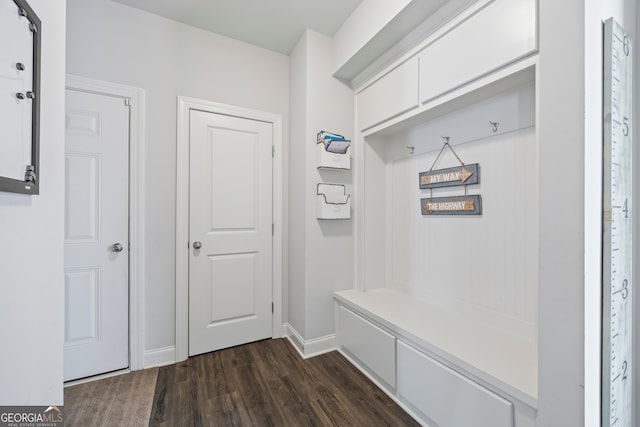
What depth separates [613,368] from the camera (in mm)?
1049

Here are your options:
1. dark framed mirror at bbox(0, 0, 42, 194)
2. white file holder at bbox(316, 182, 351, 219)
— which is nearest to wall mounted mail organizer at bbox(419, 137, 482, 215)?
white file holder at bbox(316, 182, 351, 219)

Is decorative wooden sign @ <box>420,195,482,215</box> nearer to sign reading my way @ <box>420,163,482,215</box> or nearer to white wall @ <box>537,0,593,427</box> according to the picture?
sign reading my way @ <box>420,163,482,215</box>

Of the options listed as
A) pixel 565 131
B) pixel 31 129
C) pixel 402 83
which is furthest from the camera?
pixel 402 83

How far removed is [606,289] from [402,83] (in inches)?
64.9

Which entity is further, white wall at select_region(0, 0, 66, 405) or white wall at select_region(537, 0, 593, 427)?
white wall at select_region(537, 0, 593, 427)

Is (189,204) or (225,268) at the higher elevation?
(189,204)

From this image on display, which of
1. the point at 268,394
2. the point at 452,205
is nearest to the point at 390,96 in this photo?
the point at 452,205

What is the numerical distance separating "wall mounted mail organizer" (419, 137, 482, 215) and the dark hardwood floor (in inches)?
52.4

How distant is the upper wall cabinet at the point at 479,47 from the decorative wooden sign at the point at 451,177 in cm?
51

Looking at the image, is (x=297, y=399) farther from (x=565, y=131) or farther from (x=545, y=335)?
(x=565, y=131)

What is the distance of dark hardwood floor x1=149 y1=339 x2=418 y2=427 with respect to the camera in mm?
1643

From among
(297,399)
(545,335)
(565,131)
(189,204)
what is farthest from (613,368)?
(189,204)

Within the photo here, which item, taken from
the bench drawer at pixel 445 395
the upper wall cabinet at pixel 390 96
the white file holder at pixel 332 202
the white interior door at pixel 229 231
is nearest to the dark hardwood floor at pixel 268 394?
the bench drawer at pixel 445 395

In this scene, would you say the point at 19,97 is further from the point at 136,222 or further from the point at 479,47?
the point at 479,47
